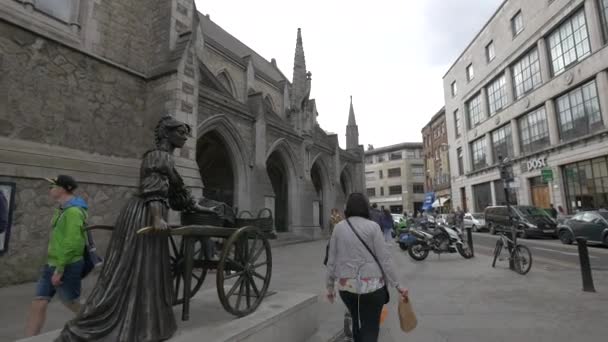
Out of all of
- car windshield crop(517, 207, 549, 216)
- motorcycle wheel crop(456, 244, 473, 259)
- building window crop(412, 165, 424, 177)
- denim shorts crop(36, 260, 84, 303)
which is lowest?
motorcycle wheel crop(456, 244, 473, 259)

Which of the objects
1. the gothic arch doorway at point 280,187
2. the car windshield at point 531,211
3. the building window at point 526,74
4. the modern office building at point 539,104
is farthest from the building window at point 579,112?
the gothic arch doorway at point 280,187

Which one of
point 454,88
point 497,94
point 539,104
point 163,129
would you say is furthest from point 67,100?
point 454,88

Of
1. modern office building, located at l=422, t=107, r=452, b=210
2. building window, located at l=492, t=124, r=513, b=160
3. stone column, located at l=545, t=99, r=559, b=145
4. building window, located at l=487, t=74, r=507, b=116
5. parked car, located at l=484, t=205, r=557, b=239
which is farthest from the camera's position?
modern office building, located at l=422, t=107, r=452, b=210

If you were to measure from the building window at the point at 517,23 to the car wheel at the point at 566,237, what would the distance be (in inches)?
651

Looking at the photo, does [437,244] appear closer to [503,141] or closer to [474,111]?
[503,141]

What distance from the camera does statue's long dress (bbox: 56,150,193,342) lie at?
226 centimetres

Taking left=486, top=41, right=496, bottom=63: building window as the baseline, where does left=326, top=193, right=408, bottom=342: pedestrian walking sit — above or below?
below

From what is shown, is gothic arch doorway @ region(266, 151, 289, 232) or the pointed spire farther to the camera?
the pointed spire

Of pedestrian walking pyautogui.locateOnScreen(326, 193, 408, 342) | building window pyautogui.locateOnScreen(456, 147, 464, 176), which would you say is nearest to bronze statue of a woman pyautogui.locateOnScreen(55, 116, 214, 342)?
pedestrian walking pyautogui.locateOnScreen(326, 193, 408, 342)

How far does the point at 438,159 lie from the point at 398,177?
14360 millimetres

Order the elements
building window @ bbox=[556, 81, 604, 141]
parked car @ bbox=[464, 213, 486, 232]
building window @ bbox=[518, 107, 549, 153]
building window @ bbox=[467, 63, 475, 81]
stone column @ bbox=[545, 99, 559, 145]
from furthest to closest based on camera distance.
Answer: building window @ bbox=[467, 63, 475, 81], parked car @ bbox=[464, 213, 486, 232], building window @ bbox=[518, 107, 549, 153], stone column @ bbox=[545, 99, 559, 145], building window @ bbox=[556, 81, 604, 141]

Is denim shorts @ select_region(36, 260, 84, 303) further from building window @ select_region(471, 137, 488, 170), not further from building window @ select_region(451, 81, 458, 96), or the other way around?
building window @ select_region(451, 81, 458, 96)

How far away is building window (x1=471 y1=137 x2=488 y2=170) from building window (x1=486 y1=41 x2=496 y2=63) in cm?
681

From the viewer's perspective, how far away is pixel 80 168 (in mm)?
7180
